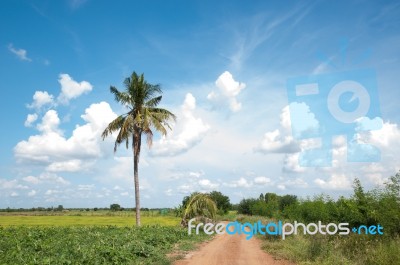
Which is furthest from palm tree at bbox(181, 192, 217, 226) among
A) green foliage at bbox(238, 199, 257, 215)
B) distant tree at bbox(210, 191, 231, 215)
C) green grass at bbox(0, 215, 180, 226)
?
green foliage at bbox(238, 199, 257, 215)

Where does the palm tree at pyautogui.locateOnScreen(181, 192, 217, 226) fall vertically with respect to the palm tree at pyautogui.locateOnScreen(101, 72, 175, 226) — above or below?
below

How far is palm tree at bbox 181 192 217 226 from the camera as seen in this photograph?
31.3m

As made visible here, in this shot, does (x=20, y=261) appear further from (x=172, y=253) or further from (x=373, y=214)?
(x=373, y=214)

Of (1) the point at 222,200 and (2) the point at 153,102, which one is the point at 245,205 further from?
(2) the point at 153,102

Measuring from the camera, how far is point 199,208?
31.6 meters

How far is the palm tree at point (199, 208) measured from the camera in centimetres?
3134

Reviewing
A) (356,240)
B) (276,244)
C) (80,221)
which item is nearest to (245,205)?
(80,221)

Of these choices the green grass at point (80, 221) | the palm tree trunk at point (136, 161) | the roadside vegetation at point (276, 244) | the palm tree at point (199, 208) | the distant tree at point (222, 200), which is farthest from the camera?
the distant tree at point (222, 200)

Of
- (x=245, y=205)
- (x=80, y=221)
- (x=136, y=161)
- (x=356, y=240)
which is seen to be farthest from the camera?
(x=245, y=205)

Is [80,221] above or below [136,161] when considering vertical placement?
below

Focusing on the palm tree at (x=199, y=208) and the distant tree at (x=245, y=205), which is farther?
the distant tree at (x=245, y=205)

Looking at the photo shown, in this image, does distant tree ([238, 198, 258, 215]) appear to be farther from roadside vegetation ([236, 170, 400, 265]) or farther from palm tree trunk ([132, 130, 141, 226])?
palm tree trunk ([132, 130, 141, 226])

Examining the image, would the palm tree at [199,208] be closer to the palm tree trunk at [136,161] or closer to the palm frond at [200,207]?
the palm frond at [200,207]

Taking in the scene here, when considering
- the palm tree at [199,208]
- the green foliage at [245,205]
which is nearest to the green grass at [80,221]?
the palm tree at [199,208]
